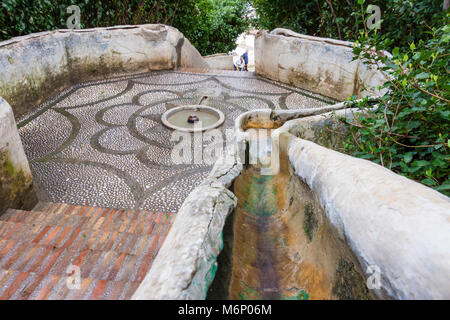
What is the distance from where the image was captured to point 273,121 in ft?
8.84

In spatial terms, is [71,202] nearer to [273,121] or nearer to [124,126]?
[124,126]

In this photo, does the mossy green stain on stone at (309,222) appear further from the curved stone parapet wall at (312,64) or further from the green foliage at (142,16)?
the green foliage at (142,16)

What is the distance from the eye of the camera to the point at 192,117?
4.53 meters

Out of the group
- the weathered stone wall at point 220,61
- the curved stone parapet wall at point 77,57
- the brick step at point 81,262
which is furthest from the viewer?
the weathered stone wall at point 220,61

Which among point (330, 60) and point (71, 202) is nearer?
point (71, 202)

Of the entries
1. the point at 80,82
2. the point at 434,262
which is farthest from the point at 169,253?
the point at 80,82

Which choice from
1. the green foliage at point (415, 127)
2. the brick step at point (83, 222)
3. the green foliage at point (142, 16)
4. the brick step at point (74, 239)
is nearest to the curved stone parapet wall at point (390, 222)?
the green foliage at point (415, 127)

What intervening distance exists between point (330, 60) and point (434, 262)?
4.75 meters

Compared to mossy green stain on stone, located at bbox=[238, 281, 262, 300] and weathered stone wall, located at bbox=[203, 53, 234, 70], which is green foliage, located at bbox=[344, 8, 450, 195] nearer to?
mossy green stain on stone, located at bbox=[238, 281, 262, 300]

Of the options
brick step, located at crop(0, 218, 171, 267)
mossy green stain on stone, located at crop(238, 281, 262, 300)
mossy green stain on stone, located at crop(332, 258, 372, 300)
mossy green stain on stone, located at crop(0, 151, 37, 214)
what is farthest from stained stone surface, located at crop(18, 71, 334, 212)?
mossy green stain on stone, located at crop(332, 258, 372, 300)

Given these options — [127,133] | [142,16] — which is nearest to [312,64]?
[127,133]

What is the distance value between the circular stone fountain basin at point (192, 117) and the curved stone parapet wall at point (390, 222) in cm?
301

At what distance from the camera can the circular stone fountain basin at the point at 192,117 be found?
14.3ft

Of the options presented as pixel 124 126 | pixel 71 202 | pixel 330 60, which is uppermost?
pixel 330 60
